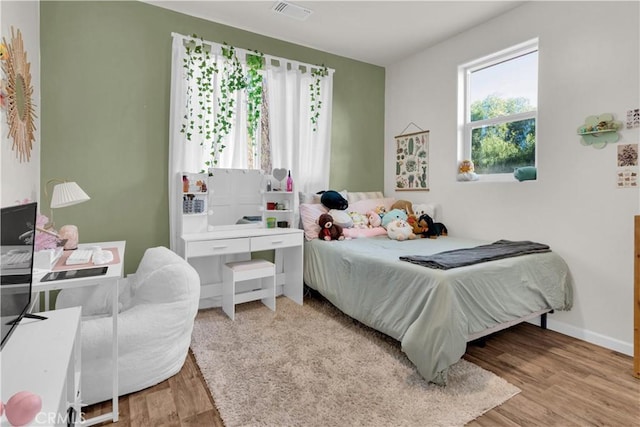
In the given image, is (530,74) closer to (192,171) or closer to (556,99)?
(556,99)

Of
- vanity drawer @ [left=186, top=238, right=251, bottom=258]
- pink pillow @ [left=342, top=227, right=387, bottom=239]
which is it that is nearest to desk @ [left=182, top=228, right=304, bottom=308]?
vanity drawer @ [left=186, top=238, right=251, bottom=258]

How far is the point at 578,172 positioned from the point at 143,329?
3.16 meters

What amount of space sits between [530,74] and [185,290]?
3290mm

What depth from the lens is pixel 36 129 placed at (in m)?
2.42

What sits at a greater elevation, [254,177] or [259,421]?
[254,177]

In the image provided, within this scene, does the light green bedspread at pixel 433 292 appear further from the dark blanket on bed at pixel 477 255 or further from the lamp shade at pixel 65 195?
the lamp shade at pixel 65 195

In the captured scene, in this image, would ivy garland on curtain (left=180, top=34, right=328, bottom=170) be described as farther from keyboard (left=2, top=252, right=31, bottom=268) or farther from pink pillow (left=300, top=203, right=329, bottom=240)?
keyboard (left=2, top=252, right=31, bottom=268)

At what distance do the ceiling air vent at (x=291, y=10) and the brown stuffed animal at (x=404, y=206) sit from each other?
2146mm

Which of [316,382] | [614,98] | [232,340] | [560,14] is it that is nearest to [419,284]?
[316,382]

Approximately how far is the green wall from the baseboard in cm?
339

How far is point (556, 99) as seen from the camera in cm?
265

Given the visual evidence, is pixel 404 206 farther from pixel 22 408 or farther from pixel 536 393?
pixel 22 408

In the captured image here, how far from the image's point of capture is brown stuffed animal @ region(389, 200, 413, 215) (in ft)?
12.3

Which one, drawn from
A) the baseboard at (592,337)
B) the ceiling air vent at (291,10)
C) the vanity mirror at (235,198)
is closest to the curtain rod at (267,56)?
the ceiling air vent at (291,10)
